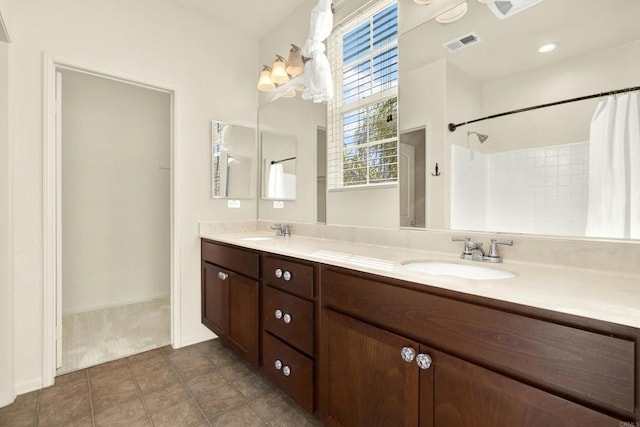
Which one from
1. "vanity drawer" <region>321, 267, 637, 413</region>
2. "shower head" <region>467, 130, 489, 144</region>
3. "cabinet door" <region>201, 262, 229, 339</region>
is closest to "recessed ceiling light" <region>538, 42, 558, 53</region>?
"shower head" <region>467, 130, 489, 144</region>

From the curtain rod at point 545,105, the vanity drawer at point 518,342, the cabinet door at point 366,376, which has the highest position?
A: the curtain rod at point 545,105

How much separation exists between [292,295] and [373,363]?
0.51 m

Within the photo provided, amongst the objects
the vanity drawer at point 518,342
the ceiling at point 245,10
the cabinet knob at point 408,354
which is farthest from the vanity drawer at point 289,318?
the ceiling at point 245,10

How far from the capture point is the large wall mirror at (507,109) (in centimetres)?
109

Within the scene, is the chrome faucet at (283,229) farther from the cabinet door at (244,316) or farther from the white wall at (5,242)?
the white wall at (5,242)

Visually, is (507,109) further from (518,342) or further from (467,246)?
(518,342)

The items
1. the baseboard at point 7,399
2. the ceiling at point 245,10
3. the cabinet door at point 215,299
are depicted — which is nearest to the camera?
the baseboard at point 7,399

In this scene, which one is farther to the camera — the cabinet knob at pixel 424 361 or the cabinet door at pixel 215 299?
the cabinet door at pixel 215 299

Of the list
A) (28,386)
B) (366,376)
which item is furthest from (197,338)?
(366,376)

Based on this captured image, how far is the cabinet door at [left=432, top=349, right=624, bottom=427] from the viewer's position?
68 centimetres

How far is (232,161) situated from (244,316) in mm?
1320

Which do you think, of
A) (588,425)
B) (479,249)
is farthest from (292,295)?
(588,425)

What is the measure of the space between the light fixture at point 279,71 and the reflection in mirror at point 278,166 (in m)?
0.43

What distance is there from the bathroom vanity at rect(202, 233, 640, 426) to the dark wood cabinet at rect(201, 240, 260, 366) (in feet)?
0.36
